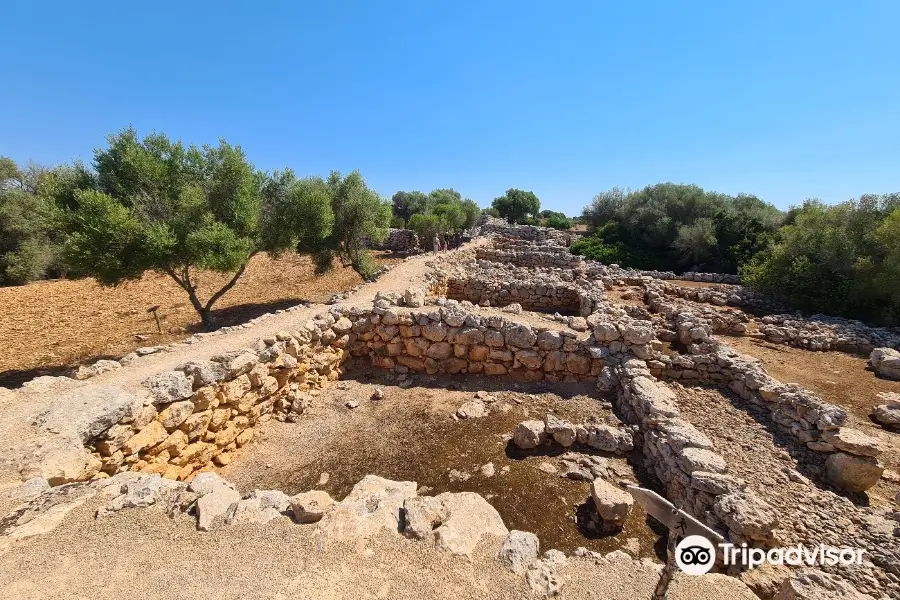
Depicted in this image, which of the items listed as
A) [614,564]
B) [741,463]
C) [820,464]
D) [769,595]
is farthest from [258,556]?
[820,464]

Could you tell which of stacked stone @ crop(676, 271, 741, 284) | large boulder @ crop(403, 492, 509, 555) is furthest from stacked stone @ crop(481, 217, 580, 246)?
large boulder @ crop(403, 492, 509, 555)

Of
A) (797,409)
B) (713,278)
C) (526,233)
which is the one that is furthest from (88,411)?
(526,233)

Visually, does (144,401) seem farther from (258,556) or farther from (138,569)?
(258,556)

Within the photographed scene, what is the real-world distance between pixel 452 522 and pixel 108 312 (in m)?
16.8

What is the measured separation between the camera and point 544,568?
10.2 ft

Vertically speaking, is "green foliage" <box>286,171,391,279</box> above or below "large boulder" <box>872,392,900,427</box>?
above

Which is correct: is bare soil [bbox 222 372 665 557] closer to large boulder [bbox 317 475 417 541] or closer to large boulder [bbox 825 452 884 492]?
large boulder [bbox 317 475 417 541]

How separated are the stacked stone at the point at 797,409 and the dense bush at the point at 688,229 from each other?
21.2 m

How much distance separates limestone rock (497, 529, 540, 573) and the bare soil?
1.65 metres

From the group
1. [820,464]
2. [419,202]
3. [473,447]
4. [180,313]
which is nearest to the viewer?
[820,464]

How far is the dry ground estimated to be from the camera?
31.6 ft

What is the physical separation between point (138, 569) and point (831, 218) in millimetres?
26289

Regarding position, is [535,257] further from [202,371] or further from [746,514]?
[202,371]

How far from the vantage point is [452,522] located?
3598 mm
